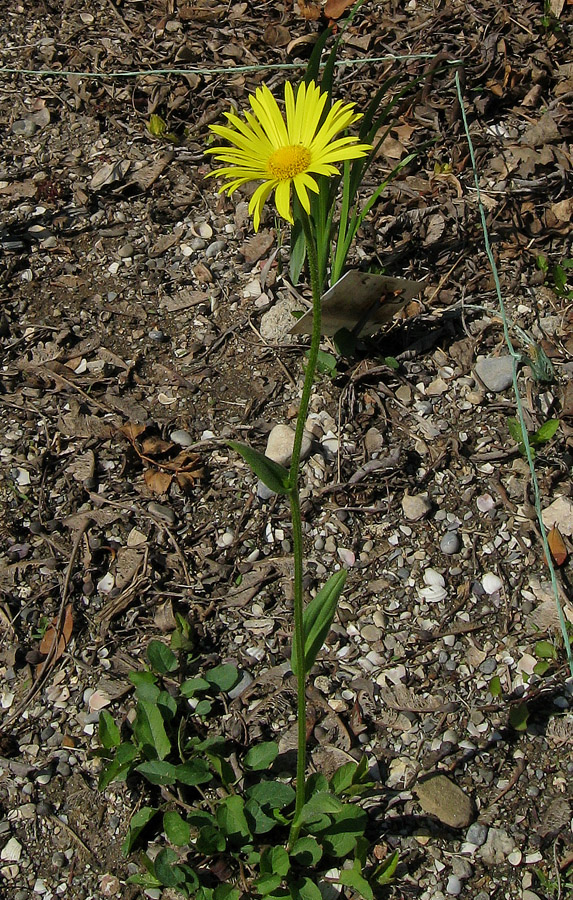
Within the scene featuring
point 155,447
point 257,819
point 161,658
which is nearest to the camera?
point 257,819

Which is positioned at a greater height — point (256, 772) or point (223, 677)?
point (223, 677)

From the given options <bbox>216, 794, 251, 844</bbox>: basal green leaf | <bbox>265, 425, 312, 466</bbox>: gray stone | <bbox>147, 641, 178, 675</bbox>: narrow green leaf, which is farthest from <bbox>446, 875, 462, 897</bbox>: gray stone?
<bbox>265, 425, 312, 466</bbox>: gray stone

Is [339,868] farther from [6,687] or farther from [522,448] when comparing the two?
[522,448]

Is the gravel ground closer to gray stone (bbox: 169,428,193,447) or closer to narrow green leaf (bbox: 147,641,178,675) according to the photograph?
gray stone (bbox: 169,428,193,447)

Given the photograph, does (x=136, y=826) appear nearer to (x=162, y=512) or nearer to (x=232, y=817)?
(x=232, y=817)

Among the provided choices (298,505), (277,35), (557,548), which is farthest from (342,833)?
(277,35)

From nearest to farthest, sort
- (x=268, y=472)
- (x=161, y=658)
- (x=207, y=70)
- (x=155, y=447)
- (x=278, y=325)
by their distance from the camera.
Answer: (x=268, y=472) < (x=161, y=658) < (x=155, y=447) < (x=278, y=325) < (x=207, y=70)
